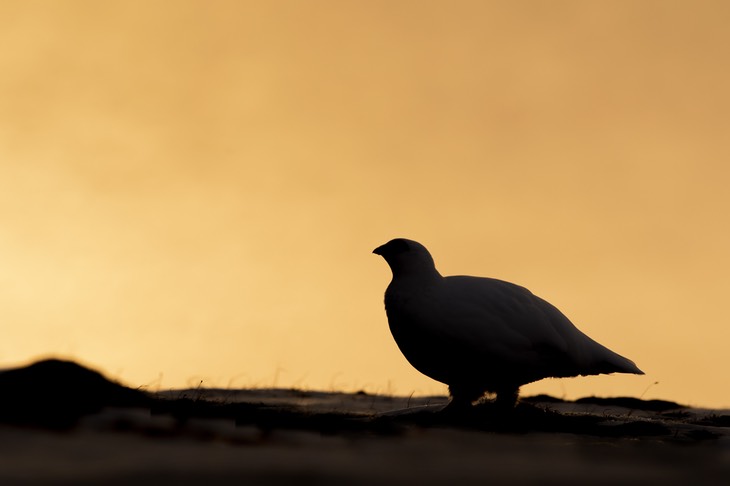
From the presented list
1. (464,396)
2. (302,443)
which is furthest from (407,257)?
(302,443)

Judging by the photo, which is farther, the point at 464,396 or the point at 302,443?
the point at 464,396

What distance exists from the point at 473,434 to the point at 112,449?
2.65 m

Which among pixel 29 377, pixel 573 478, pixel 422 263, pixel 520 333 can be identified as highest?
pixel 422 263

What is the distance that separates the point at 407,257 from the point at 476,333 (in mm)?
985

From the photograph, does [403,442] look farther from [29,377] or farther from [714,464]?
[29,377]

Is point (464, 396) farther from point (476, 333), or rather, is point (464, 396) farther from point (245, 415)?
point (245, 415)

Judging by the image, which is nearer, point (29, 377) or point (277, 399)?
point (29, 377)

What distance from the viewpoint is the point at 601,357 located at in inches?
339

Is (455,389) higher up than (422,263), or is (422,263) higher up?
(422,263)

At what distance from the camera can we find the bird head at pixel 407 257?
836 cm

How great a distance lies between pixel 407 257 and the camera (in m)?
8.40

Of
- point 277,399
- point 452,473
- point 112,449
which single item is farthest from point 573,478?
point 277,399

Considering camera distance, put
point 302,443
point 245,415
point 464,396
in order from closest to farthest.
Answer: point 302,443
point 245,415
point 464,396

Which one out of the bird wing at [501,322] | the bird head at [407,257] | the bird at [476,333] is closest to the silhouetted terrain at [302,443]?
the bird at [476,333]
